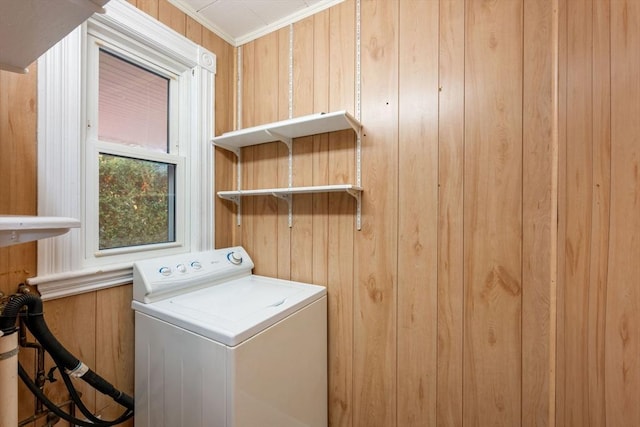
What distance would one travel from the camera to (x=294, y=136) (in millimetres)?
1627

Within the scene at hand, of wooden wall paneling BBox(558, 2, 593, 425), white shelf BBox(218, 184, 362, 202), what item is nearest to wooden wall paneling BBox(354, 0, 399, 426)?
white shelf BBox(218, 184, 362, 202)

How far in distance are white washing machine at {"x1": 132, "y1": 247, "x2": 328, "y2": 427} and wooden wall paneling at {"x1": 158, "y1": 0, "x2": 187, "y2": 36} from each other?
131 centimetres

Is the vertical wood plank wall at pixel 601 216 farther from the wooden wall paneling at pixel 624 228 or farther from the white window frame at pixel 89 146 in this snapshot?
the white window frame at pixel 89 146

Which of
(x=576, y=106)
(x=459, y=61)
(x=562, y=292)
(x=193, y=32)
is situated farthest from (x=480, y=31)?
(x=193, y=32)

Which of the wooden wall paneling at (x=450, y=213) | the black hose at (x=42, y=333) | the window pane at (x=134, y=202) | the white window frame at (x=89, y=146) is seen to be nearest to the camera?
the black hose at (x=42, y=333)

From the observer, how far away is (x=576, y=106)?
2.70 ft

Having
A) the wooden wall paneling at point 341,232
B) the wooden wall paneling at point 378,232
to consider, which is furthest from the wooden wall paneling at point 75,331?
the wooden wall paneling at point 378,232

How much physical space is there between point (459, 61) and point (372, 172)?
63 cm

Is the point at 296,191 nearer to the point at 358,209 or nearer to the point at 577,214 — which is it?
the point at 358,209

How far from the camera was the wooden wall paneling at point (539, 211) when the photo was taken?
106cm

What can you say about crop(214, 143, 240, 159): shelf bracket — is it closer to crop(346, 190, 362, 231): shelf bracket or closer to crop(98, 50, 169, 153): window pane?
crop(98, 50, 169, 153): window pane

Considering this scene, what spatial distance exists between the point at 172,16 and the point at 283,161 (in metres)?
1.01

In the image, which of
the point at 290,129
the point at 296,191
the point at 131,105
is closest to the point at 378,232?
the point at 296,191

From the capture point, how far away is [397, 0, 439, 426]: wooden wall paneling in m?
1.27
